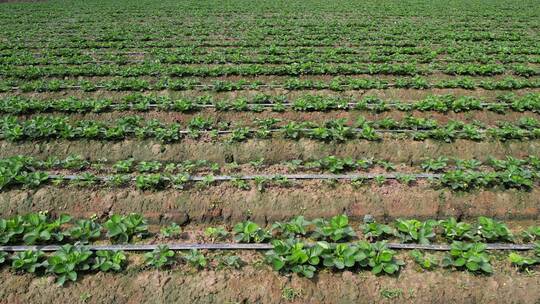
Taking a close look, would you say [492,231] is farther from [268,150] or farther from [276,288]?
[268,150]

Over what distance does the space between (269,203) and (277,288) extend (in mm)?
1717

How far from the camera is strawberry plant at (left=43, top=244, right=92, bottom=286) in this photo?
165 inches

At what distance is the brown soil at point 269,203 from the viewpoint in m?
5.68

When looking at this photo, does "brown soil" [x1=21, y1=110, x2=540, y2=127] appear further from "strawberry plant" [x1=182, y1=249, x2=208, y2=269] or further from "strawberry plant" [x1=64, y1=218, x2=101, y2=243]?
"strawberry plant" [x1=182, y1=249, x2=208, y2=269]

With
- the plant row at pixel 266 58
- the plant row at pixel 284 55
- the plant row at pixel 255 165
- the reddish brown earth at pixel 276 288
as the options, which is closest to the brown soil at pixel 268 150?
the plant row at pixel 255 165

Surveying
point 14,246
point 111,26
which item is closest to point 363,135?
point 14,246

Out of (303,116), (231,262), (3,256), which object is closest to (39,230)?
(3,256)

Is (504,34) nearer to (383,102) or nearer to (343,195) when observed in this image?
(383,102)

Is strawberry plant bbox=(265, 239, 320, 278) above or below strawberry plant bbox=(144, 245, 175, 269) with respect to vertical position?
above

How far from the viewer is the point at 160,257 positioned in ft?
14.6

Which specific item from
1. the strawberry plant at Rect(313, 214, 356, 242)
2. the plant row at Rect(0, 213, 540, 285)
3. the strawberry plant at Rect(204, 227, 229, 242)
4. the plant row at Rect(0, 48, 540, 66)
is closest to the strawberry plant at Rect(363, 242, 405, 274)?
the plant row at Rect(0, 213, 540, 285)

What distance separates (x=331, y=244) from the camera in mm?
4598

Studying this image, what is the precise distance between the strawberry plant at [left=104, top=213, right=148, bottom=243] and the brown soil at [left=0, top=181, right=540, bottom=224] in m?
0.65

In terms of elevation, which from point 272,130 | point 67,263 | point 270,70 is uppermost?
point 270,70
